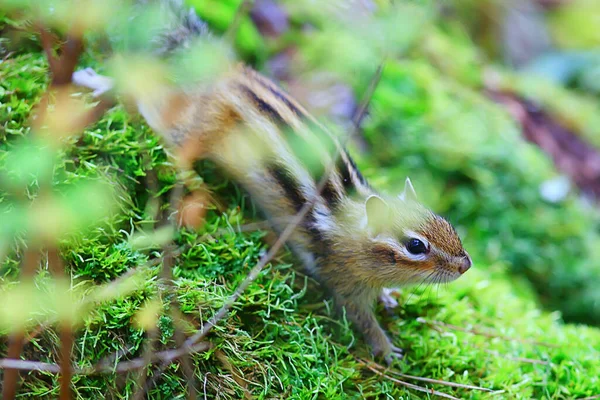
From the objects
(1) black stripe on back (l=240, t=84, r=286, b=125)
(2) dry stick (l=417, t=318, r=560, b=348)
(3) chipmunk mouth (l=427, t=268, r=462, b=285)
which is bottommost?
(2) dry stick (l=417, t=318, r=560, b=348)

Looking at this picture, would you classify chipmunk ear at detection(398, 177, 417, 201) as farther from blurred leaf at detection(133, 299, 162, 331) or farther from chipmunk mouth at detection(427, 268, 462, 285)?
blurred leaf at detection(133, 299, 162, 331)

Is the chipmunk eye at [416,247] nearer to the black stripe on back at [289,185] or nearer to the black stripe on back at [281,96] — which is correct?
the black stripe on back at [289,185]

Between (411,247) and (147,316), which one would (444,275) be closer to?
(411,247)

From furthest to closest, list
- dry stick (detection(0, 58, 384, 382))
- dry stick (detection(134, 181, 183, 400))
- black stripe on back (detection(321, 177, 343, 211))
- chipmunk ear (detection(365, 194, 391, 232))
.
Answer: black stripe on back (detection(321, 177, 343, 211)) < chipmunk ear (detection(365, 194, 391, 232)) < dry stick (detection(134, 181, 183, 400)) < dry stick (detection(0, 58, 384, 382))

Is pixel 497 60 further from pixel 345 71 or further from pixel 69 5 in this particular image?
pixel 69 5

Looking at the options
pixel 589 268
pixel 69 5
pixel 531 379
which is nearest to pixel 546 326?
pixel 531 379

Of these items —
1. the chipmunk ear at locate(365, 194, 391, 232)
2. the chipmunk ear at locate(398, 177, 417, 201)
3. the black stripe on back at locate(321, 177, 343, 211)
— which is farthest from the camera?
the chipmunk ear at locate(398, 177, 417, 201)

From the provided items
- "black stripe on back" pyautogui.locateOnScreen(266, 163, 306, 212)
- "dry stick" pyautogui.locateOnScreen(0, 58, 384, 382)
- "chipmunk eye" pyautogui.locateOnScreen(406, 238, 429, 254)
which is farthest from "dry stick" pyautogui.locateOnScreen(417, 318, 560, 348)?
"dry stick" pyautogui.locateOnScreen(0, 58, 384, 382)

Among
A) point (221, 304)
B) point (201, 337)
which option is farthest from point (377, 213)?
point (201, 337)
